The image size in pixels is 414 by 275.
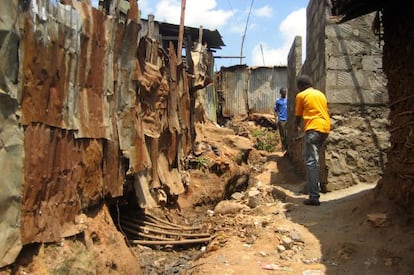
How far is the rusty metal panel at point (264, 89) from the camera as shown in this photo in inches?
696

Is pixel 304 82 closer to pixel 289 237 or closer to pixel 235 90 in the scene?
pixel 289 237

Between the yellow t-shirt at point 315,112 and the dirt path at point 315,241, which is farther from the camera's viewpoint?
the yellow t-shirt at point 315,112

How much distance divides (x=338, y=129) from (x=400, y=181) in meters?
2.00

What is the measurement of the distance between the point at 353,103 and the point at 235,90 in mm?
11438

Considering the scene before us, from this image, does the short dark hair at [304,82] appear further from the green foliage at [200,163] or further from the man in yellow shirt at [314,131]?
the green foliage at [200,163]

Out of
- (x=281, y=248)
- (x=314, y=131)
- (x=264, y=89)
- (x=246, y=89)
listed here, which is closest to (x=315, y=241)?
(x=281, y=248)

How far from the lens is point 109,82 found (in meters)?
4.46

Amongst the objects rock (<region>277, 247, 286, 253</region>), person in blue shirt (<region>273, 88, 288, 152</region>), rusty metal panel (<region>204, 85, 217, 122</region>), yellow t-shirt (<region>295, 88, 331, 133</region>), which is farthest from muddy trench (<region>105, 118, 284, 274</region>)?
rusty metal panel (<region>204, 85, 217, 122</region>)

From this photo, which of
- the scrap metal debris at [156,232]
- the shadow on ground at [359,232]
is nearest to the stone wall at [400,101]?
the shadow on ground at [359,232]

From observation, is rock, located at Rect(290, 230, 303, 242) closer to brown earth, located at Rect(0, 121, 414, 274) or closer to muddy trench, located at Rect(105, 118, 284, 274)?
brown earth, located at Rect(0, 121, 414, 274)

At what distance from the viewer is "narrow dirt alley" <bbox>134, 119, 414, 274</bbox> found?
161 inches

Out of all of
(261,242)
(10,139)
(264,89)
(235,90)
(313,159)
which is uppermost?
(264,89)

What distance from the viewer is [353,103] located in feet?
21.0

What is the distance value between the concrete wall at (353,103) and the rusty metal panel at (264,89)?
36.4 ft
